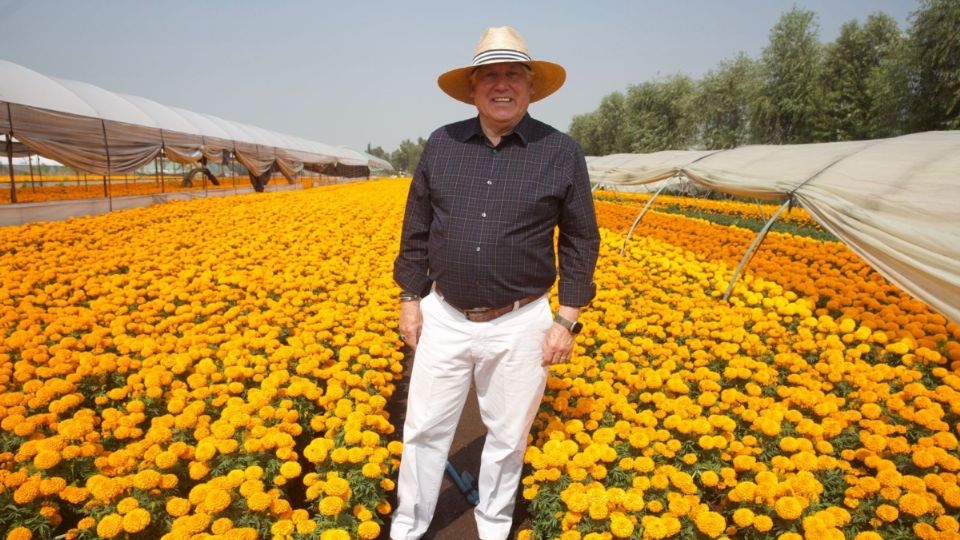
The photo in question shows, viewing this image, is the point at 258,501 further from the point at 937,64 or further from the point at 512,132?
the point at 937,64

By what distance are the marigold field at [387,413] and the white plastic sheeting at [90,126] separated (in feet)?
26.4

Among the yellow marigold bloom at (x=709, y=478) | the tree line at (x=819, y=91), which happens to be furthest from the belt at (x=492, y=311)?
the tree line at (x=819, y=91)

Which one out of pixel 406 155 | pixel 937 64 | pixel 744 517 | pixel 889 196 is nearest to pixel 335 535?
pixel 744 517

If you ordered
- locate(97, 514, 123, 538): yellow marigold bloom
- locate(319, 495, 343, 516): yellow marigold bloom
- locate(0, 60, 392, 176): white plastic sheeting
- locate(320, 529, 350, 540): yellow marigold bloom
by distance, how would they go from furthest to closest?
1. locate(0, 60, 392, 176): white plastic sheeting
2. locate(319, 495, 343, 516): yellow marigold bloom
3. locate(320, 529, 350, 540): yellow marigold bloom
4. locate(97, 514, 123, 538): yellow marigold bloom

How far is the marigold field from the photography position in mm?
2281

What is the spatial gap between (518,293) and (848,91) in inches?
1389

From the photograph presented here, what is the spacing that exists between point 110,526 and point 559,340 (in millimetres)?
2198

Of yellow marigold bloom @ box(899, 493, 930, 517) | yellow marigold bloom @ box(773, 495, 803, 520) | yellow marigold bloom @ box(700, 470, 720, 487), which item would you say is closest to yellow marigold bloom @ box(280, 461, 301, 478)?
yellow marigold bloom @ box(700, 470, 720, 487)

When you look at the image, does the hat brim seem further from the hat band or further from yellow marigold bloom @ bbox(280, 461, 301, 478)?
yellow marigold bloom @ bbox(280, 461, 301, 478)

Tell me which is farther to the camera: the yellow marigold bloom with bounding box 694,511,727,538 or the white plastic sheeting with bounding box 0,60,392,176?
the white plastic sheeting with bounding box 0,60,392,176

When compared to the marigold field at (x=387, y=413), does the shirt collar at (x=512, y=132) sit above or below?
above

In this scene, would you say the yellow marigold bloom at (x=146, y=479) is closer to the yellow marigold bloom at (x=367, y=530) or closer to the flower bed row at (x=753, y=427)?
the yellow marigold bloom at (x=367, y=530)

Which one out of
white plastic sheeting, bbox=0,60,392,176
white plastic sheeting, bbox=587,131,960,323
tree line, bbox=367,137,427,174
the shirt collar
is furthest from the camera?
tree line, bbox=367,137,427,174

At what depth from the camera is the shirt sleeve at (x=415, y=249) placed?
2555 mm
